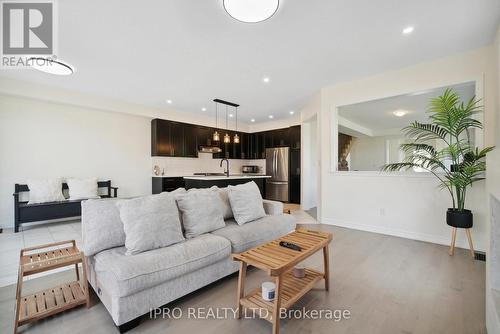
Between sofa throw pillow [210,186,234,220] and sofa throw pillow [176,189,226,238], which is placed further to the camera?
sofa throw pillow [210,186,234,220]

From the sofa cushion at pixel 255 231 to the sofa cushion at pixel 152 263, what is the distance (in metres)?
0.19

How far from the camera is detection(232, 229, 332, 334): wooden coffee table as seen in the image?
1427 millimetres

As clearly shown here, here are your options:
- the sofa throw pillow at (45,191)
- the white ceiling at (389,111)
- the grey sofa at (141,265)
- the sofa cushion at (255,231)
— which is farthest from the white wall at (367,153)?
the sofa throw pillow at (45,191)

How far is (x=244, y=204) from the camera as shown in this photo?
276 cm

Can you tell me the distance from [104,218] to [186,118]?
4.71 meters

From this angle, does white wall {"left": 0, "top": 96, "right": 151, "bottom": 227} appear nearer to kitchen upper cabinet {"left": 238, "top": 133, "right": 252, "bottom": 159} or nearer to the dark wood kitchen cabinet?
the dark wood kitchen cabinet

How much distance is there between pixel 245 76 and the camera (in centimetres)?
367

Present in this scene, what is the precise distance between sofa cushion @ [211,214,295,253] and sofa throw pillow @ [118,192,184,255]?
0.51m

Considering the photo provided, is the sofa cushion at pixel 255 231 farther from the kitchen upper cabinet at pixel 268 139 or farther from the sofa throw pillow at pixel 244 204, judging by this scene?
the kitchen upper cabinet at pixel 268 139

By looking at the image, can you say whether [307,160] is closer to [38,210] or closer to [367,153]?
[367,153]

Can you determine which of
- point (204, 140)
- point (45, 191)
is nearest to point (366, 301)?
point (45, 191)

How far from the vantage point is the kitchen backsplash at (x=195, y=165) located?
5965 mm

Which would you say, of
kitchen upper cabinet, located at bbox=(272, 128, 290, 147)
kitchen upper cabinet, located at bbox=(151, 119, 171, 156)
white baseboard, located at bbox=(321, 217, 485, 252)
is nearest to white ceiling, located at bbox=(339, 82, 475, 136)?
kitchen upper cabinet, located at bbox=(272, 128, 290, 147)

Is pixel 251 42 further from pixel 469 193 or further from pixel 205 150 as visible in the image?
pixel 205 150
